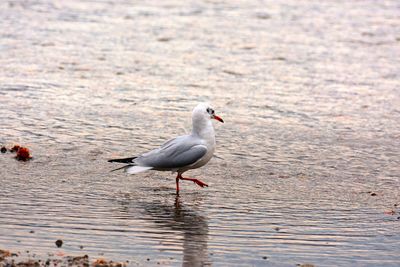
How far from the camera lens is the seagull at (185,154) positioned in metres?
9.17

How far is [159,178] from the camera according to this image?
9812mm

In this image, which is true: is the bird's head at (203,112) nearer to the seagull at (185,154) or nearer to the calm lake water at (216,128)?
the seagull at (185,154)

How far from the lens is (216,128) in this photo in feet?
39.2

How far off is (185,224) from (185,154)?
134 cm

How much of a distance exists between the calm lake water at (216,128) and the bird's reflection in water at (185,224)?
2cm

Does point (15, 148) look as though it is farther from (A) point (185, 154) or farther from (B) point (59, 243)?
(B) point (59, 243)

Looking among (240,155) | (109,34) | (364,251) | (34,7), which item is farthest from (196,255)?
(34,7)

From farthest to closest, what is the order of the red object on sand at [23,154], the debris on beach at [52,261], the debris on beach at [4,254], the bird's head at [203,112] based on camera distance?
the red object on sand at [23,154] → the bird's head at [203,112] → the debris on beach at [4,254] → the debris on beach at [52,261]

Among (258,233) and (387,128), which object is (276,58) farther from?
(258,233)

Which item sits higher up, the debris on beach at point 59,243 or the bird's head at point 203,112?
the bird's head at point 203,112

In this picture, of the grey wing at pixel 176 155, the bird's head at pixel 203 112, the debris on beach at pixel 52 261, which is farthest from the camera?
the bird's head at pixel 203 112

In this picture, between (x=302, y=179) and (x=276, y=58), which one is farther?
(x=276, y=58)

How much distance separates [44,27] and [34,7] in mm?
2552

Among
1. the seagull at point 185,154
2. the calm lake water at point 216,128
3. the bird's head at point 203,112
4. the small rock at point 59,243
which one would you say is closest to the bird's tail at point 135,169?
the seagull at point 185,154
